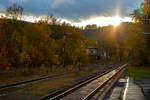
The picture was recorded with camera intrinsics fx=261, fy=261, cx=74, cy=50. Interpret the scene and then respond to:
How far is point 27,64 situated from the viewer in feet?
176

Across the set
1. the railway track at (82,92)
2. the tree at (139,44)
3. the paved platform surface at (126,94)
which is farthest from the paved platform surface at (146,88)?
the tree at (139,44)

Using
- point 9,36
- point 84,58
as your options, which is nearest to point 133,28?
point 84,58

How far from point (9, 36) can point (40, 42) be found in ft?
24.0

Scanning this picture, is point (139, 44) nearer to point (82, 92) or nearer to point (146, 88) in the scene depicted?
point (146, 88)

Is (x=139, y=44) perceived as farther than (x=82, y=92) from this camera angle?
Yes

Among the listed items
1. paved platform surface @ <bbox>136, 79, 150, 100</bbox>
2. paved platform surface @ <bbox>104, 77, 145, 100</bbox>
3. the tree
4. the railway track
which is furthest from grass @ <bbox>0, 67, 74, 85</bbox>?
the tree

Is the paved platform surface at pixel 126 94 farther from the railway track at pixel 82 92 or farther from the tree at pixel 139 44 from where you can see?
the tree at pixel 139 44

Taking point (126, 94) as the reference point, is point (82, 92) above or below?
below

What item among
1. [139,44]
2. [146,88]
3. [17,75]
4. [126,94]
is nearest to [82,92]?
[126,94]

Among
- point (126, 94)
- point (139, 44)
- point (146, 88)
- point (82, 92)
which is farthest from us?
point (139, 44)

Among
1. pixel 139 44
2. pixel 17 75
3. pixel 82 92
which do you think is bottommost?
pixel 82 92

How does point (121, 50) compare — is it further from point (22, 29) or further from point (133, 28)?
point (22, 29)

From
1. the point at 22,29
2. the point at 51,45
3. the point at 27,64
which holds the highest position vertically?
the point at 22,29

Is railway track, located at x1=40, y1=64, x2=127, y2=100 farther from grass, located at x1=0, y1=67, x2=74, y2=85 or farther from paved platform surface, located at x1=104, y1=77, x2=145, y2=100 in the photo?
grass, located at x1=0, y1=67, x2=74, y2=85
